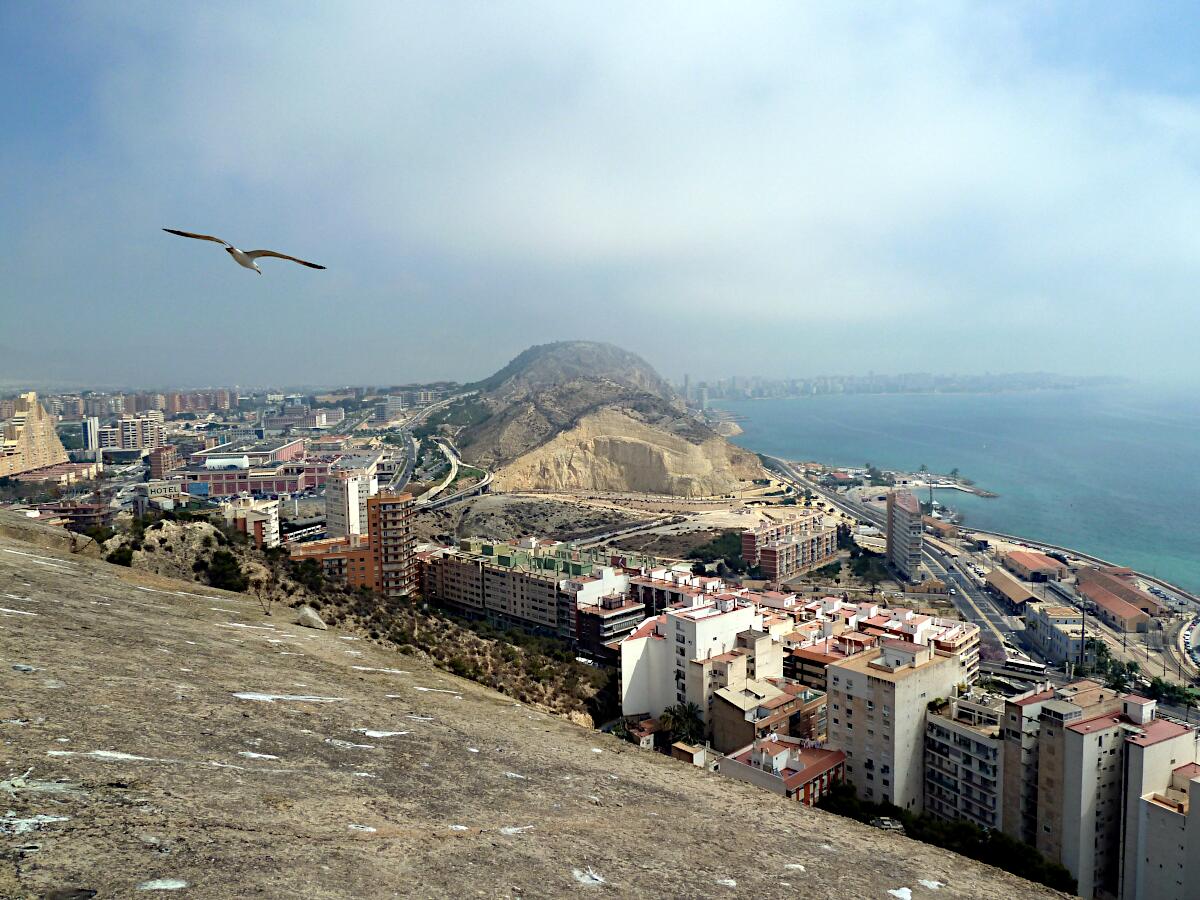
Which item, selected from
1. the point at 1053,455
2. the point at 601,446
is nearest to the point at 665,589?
the point at 601,446

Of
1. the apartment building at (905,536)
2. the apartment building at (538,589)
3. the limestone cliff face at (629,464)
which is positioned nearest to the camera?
the apartment building at (538,589)

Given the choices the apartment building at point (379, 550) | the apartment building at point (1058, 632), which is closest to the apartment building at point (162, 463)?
the apartment building at point (379, 550)

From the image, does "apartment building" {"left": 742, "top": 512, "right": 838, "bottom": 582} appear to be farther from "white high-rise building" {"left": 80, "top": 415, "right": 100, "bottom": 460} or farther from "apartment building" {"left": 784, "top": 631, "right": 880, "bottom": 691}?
"white high-rise building" {"left": 80, "top": 415, "right": 100, "bottom": 460}

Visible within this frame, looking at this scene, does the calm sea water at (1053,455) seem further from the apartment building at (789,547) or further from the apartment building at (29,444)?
the apartment building at (29,444)

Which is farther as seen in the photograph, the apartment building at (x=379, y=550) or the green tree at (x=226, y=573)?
the apartment building at (x=379, y=550)

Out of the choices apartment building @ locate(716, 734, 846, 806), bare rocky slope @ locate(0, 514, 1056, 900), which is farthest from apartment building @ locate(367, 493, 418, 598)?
bare rocky slope @ locate(0, 514, 1056, 900)

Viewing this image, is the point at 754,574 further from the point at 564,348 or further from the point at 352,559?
the point at 564,348
